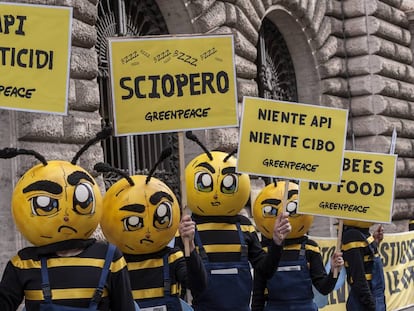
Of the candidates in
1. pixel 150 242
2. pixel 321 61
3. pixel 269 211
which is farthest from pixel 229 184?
pixel 321 61

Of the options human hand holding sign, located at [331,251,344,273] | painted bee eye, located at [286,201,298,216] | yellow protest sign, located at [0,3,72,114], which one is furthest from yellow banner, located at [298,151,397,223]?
yellow protest sign, located at [0,3,72,114]

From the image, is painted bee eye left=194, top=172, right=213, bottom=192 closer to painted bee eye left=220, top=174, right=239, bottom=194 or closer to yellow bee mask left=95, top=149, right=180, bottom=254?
painted bee eye left=220, top=174, right=239, bottom=194

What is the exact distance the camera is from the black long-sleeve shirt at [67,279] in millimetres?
3436

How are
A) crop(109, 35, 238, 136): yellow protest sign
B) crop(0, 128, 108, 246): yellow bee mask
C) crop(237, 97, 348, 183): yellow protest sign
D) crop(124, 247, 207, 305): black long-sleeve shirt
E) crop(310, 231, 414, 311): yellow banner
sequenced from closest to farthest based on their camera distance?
crop(0, 128, 108, 246): yellow bee mask
crop(124, 247, 207, 305): black long-sleeve shirt
crop(109, 35, 238, 136): yellow protest sign
crop(237, 97, 348, 183): yellow protest sign
crop(310, 231, 414, 311): yellow banner

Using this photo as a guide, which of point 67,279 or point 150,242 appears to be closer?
point 67,279

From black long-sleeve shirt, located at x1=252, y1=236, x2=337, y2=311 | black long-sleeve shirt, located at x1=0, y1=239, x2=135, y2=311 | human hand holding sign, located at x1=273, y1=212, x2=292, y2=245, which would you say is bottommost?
black long-sleeve shirt, located at x1=252, y1=236, x2=337, y2=311

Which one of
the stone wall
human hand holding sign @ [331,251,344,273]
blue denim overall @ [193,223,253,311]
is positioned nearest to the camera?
blue denim overall @ [193,223,253,311]

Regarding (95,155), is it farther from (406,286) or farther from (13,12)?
(406,286)

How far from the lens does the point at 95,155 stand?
688 cm

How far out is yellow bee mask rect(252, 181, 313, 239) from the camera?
5645 mm

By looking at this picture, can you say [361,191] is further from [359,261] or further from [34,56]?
[34,56]

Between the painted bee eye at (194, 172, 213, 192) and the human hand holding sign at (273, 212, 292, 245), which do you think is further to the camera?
the painted bee eye at (194, 172, 213, 192)

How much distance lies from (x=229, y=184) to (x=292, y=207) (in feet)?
2.92

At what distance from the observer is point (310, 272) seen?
221 inches
